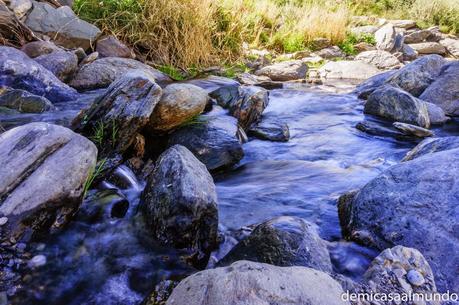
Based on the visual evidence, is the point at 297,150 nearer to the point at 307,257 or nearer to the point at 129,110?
the point at 129,110

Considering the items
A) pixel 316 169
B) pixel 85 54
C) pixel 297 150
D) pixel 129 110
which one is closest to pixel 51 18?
pixel 85 54

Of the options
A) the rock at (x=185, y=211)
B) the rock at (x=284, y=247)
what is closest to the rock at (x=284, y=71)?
the rock at (x=185, y=211)

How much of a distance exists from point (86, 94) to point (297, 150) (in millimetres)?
2902

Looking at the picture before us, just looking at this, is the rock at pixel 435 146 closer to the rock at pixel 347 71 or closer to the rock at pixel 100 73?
the rock at pixel 100 73

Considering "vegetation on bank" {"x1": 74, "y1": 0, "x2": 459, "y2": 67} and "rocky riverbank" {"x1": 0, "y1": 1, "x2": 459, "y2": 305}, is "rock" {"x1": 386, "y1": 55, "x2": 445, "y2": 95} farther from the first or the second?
"vegetation on bank" {"x1": 74, "y1": 0, "x2": 459, "y2": 67}

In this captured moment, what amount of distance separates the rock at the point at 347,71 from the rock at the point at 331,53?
1478 mm

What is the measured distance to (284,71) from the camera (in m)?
7.81

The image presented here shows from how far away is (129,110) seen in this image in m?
3.09

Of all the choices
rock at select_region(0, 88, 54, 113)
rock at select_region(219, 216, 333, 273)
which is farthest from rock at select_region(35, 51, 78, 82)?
rock at select_region(219, 216, 333, 273)

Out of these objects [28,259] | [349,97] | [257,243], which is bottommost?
[349,97]

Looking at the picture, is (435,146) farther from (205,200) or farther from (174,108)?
(174,108)

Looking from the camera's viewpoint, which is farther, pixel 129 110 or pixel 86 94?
pixel 86 94

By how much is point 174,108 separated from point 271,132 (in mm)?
1395

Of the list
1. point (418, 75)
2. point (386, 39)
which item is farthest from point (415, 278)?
point (386, 39)
